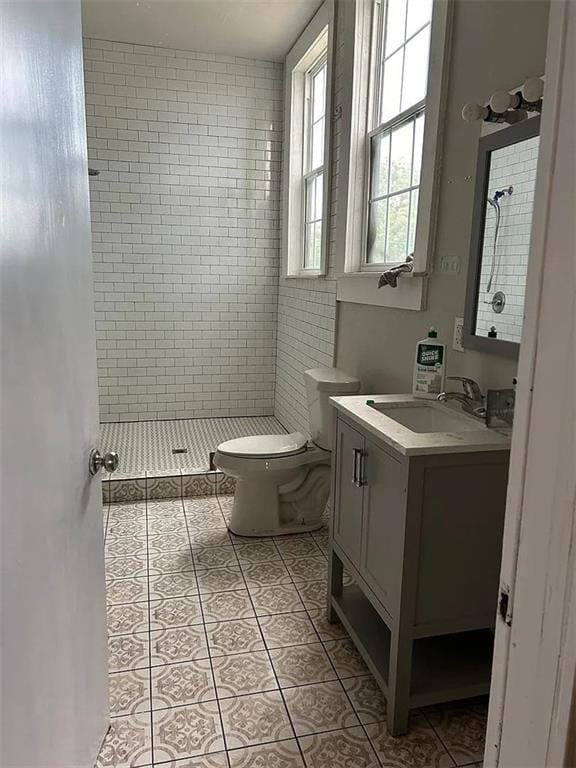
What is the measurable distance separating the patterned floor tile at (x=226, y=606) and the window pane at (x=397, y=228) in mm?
1611

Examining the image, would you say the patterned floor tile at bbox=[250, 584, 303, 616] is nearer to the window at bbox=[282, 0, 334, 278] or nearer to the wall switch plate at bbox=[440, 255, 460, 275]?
the wall switch plate at bbox=[440, 255, 460, 275]

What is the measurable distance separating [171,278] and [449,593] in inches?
130

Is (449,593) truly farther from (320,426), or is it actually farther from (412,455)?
(320,426)

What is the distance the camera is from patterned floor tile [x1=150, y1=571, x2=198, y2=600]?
2232 millimetres

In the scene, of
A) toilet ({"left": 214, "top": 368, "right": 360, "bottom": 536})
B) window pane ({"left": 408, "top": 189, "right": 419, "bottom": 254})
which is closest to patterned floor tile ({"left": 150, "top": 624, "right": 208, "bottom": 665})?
toilet ({"left": 214, "top": 368, "right": 360, "bottom": 536})

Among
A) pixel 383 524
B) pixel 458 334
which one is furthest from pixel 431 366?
pixel 383 524

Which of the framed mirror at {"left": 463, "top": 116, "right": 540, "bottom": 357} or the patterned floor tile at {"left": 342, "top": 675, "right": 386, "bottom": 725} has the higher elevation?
the framed mirror at {"left": 463, "top": 116, "right": 540, "bottom": 357}

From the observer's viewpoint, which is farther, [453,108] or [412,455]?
[453,108]

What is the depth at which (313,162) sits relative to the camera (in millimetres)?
3697

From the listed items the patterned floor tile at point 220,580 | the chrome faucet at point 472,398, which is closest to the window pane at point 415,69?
the chrome faucet at point 472,398

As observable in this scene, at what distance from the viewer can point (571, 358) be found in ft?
1.73

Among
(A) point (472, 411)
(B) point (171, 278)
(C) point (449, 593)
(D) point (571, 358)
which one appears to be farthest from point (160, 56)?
(D) point (571, 358)

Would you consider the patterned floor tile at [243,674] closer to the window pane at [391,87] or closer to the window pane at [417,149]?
the window pane at [417,149]

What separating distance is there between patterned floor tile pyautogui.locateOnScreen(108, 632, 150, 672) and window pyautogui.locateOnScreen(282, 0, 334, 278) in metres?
2.30
